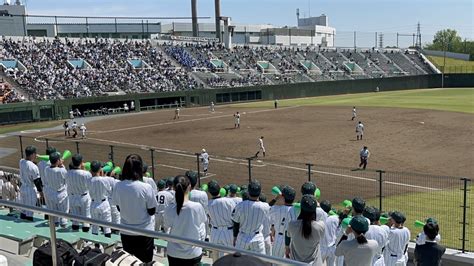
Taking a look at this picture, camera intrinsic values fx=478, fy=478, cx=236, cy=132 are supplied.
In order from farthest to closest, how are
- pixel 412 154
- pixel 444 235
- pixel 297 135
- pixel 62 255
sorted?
pixel 297 135 < pixel 412 154 < pixel 444 235 < pixel 62 255

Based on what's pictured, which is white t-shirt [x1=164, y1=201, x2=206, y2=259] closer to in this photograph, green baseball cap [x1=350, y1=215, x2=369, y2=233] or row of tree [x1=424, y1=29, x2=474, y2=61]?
green baseball cap [x1=350, y1=215, x2=369, y2=233]

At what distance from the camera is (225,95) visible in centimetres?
6619

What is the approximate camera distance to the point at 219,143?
106 feet

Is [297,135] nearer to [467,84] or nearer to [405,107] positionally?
[405,107]

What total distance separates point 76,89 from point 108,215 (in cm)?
4556

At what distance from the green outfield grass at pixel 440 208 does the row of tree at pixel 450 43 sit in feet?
366

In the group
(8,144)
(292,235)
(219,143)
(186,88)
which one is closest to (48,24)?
(186,88)

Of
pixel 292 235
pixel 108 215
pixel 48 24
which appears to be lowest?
pixel 108 215

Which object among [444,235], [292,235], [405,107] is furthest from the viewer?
[405,107]

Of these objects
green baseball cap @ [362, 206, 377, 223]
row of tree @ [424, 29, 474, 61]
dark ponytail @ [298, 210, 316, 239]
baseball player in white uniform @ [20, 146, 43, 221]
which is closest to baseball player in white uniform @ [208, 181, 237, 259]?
dark ponytail @ [298, 210, 316, 239]

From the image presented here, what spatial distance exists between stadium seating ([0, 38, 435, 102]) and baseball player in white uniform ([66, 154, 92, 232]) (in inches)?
1665

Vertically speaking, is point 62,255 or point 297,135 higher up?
point 62,255

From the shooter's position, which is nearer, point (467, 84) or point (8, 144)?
point (8, 144)

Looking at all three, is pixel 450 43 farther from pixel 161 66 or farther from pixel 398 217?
pixel 398 217
